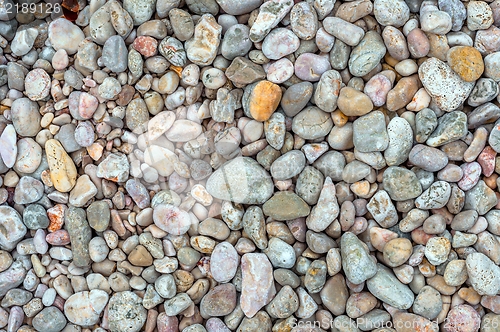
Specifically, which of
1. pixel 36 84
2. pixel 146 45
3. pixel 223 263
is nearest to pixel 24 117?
pixel 36 84

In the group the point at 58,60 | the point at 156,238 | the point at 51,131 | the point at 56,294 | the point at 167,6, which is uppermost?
the point at 167,6

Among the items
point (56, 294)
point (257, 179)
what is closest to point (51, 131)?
point (56, 294)

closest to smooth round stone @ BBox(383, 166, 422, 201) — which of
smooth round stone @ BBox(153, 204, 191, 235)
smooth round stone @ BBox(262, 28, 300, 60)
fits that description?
smooth round stone @ BBox(262, 28, 300, 60)

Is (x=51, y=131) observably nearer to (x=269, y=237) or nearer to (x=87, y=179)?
(x=87, y=179)

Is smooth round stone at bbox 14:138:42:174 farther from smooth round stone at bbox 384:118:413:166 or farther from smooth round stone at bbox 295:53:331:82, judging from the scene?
smooth round stone at bbox 384:118:413:166

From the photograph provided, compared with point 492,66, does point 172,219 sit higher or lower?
lower

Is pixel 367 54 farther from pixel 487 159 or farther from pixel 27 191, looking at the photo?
pixel 27 191

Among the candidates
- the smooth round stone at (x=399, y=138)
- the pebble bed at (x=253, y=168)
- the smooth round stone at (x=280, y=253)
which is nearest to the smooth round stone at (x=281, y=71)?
the pebble bed at (x=253, y=168)
